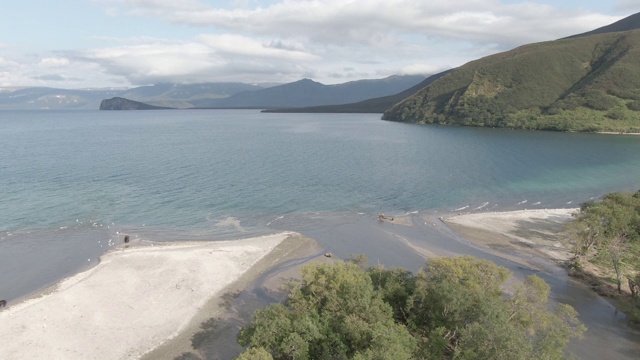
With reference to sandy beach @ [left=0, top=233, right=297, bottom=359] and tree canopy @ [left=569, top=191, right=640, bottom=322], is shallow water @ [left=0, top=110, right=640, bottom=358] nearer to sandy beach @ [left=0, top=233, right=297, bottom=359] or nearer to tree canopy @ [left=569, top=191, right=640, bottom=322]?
sandy beach @ [left=0, top=233, right=297, bottom=359]

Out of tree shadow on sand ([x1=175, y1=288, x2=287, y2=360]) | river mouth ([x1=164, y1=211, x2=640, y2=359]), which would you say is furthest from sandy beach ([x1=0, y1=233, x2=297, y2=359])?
river mouth ([x1=164, y1=211, x2=640, y2=359])

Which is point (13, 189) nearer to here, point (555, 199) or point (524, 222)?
point (524, 222)

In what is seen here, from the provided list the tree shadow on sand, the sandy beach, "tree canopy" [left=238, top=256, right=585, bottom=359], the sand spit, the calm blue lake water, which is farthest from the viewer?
the calm blue lake water

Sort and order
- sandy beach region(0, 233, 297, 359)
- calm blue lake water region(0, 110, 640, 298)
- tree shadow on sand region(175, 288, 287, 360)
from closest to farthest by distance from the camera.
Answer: tree shadow on sand region(175, 288, 287, 360), sandy beach region(0, 233, 297, 359), calm blue lake water region(0, 110, 640, 298)

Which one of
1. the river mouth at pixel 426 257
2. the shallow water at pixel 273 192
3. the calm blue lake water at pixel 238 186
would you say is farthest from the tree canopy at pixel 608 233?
the calm blue lake water at pixel 238 186

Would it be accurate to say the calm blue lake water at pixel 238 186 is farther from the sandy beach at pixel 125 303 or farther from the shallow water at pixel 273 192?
the sandy beach at pixel 125 303

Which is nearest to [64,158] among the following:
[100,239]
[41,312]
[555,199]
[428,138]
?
[100,239]
